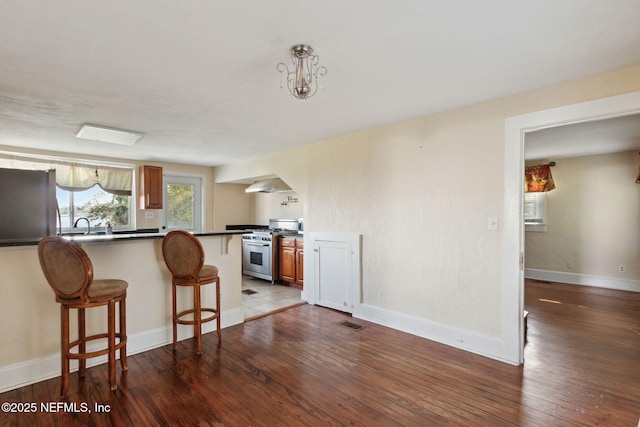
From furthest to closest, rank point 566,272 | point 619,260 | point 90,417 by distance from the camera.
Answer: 1. point 566,272
2. point 619,260
3. point 90,417

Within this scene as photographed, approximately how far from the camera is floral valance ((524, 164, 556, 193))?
5702mm

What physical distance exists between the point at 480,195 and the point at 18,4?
3.28m

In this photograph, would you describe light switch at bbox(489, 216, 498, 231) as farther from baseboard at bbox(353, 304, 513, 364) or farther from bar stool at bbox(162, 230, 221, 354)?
bar stool at bbox(162, 230, 221, 354)

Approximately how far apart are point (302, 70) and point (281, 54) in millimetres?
186

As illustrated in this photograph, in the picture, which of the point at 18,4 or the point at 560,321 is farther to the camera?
the point at 560,321

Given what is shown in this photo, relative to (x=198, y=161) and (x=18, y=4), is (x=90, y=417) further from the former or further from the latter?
(x=198, y=161)

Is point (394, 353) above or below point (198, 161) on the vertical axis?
below

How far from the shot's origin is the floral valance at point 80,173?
175 inches

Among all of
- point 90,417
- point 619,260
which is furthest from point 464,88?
point 619,260

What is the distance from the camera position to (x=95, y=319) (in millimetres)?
2639

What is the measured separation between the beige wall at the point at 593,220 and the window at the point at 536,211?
0.26 ft

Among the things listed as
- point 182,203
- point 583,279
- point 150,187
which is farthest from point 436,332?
point 182,203

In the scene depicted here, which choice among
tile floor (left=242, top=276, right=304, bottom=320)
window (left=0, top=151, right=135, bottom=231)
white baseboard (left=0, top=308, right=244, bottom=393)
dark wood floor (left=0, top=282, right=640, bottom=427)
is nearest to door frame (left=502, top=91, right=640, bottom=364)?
dark wood floor (left=0, top=282, right=640, bottom=427)

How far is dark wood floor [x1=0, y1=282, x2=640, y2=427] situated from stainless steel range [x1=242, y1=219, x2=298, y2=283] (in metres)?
2.24
